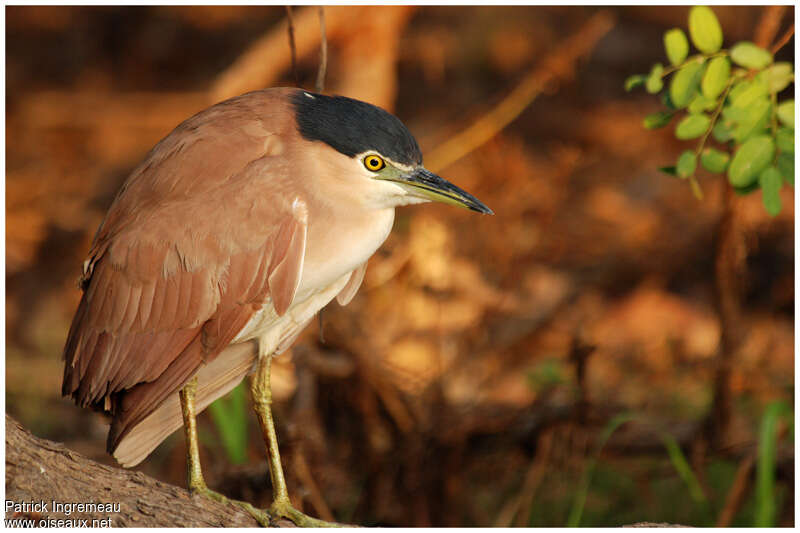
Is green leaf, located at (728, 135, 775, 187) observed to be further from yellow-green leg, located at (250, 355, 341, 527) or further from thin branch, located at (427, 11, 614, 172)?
thin branch, located at (427, 11, 614, 172)

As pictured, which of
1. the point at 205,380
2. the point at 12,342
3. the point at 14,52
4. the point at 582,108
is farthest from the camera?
the point at 14,52

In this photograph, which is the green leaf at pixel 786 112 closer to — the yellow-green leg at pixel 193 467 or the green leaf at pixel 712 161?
the green leaf at pixel 712 161

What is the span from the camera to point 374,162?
Answer: 2.49 metres

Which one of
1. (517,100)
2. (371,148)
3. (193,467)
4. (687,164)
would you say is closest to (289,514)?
(193,467)

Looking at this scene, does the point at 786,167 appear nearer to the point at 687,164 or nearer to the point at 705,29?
the point at 687,164

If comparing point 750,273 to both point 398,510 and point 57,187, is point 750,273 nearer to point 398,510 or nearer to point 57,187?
point 398,510

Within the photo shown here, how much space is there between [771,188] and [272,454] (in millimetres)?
1616

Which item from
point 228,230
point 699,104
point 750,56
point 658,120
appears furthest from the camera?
point 658,120

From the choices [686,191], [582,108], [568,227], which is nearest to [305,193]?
[568,227]

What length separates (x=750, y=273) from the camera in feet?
22.4

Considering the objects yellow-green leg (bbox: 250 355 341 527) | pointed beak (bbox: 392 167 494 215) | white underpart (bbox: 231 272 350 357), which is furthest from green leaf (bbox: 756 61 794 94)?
yellow-green leg (bbox: 250 355 341 527)

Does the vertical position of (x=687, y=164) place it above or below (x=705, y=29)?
below

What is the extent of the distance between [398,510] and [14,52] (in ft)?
22.1

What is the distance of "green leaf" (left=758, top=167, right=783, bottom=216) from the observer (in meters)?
2.62
